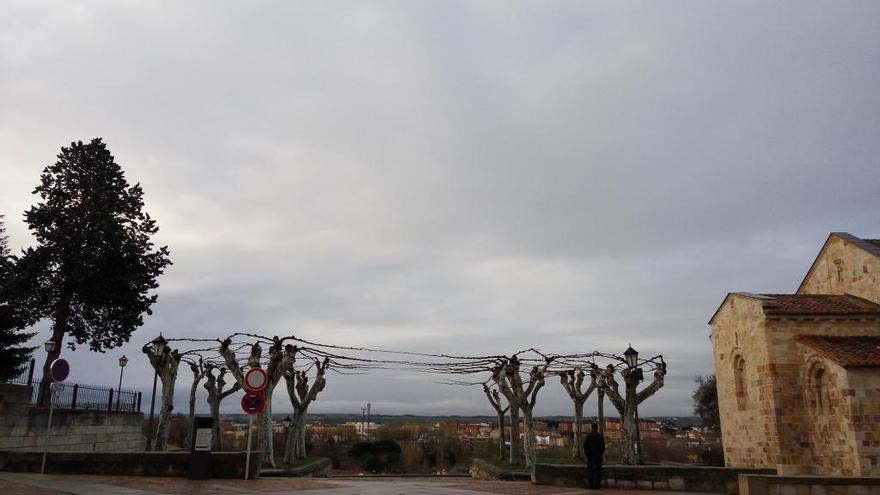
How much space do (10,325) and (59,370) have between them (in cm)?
1546

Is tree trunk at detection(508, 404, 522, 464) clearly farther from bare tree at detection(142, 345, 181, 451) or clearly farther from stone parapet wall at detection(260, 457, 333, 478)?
bare tree at detection(142, 345, 181, 451)

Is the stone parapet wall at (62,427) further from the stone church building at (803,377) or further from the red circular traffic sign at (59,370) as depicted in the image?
the stone church building at (803,377)

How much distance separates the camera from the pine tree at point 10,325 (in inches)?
1003

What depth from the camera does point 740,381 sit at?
2298cm

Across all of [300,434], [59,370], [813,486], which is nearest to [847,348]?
[813,486]

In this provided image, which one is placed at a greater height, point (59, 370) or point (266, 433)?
point (59, 370)

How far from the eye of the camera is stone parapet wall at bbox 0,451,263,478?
1639cm

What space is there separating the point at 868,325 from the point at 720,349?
5.17 m

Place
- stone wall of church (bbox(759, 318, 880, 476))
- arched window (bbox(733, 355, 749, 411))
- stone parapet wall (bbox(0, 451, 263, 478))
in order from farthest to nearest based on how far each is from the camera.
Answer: arched window (bbox(733, 355, 749, 411)) → stone wall of church (bbox(759, 318, 880, 476)) → stone parapet wall (bbox(0, 451, 263, 478))

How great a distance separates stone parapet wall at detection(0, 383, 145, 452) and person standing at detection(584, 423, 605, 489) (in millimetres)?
17599

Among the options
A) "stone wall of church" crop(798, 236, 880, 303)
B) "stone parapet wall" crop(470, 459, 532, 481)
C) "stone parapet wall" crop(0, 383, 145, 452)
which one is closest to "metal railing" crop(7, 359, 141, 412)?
"stone parapet wall" crop(0, 383, 145, 452)

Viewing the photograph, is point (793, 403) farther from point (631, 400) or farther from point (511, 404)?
point (511, 404)

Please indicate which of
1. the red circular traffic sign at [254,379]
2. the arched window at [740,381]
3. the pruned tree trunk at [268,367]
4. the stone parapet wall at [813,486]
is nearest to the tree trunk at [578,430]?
the arched window at [740,381]

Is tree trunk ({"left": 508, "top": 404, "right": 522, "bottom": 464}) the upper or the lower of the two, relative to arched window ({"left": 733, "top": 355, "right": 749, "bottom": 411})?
lower
